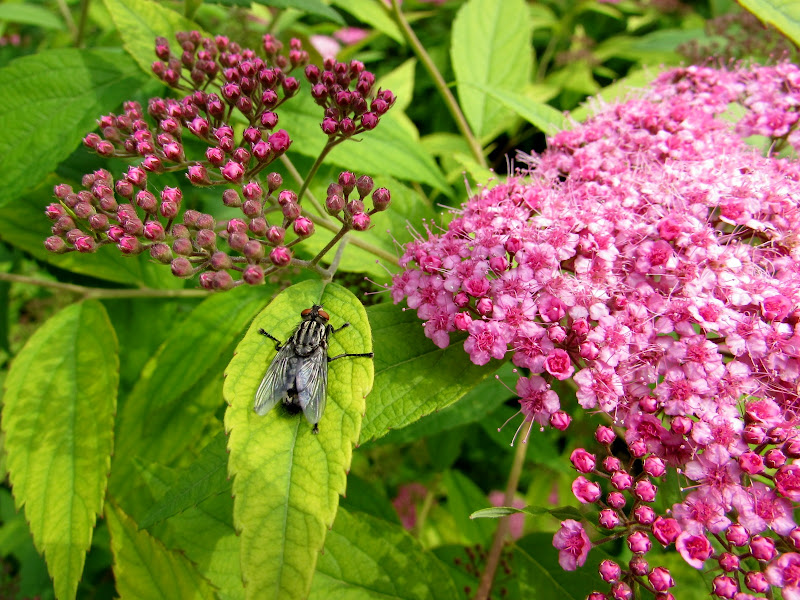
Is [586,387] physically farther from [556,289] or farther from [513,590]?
[513,590]

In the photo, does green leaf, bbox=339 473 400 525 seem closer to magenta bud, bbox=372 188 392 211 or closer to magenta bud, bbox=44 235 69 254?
magenta bud, bbox=372 188 392 211

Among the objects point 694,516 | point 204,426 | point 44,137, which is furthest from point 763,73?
point 44,137

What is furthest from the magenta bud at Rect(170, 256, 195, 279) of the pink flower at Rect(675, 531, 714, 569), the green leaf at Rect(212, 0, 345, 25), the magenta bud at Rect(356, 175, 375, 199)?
the pink flower at Rect(675, 531, 714, 569)

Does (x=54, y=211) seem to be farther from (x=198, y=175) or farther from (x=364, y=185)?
(x=364, y=185)

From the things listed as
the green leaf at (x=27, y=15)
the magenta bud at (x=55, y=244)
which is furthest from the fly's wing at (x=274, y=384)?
the green leaf at (x=27, y=15)

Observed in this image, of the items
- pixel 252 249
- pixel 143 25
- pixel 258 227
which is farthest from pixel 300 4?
pixel 252 249

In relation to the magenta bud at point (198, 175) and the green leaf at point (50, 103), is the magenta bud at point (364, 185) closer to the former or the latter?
the magenta bud at point (198, 175)
